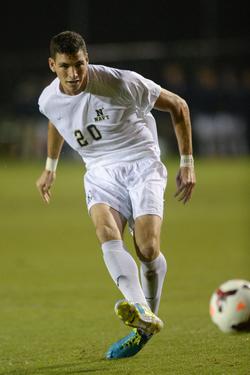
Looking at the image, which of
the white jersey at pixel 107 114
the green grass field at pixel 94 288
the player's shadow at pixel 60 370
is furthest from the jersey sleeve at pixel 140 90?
the player's shadow at pixel 60 370

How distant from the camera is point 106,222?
5.88 metres

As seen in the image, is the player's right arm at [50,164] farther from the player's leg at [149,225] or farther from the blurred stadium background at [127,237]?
the blurred stadium background at [127,237]

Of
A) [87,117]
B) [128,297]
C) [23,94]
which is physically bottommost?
[23,94]

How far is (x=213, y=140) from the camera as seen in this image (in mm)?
27141

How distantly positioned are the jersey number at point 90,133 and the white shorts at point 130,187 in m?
0.22

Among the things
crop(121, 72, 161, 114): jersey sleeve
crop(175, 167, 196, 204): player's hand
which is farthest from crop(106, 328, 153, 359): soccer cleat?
crop(121, 72, 161, 114): jersey sleeve

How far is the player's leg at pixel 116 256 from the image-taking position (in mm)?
5680

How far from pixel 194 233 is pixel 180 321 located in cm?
635

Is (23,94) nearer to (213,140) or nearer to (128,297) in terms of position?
(213,140)

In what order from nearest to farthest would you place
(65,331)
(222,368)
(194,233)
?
(222,368)
(65,331)
(194,233)

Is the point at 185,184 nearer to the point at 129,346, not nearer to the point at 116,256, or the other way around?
the point at 116,256

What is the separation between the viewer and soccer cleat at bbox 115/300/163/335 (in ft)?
17.1

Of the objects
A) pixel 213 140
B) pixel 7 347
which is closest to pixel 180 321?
pixel 7 347

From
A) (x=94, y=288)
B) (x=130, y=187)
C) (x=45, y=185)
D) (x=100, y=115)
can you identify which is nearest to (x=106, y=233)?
(x=130, y=187)
